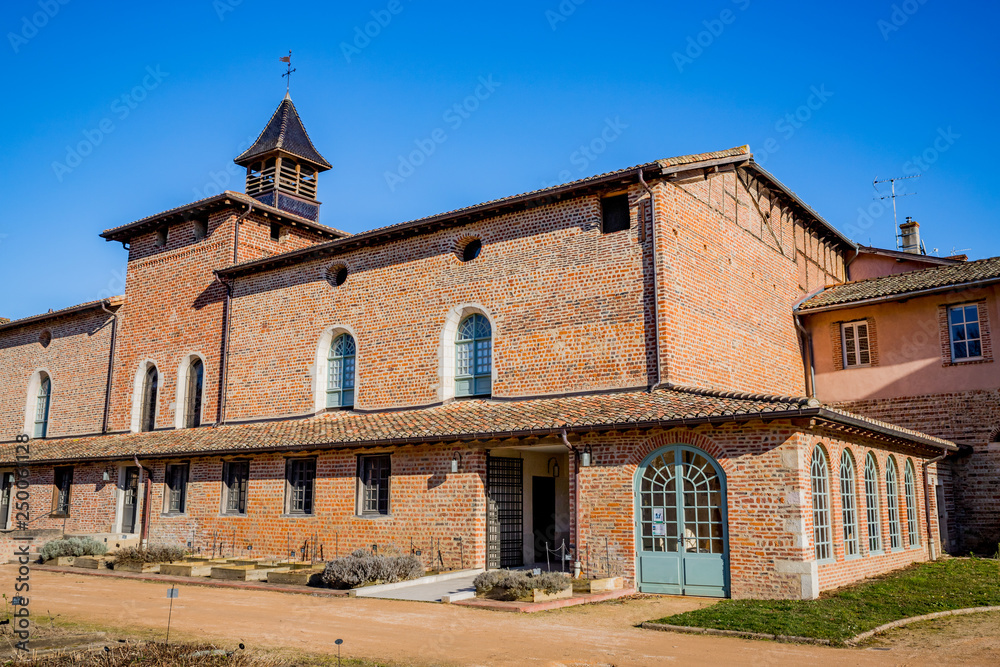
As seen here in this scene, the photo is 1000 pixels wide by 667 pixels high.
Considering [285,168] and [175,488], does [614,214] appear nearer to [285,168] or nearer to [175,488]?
[175,488]

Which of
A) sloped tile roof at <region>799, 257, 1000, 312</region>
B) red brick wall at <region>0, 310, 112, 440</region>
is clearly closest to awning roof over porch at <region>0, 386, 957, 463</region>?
red brick wall at <region>0, 310, 112, 440</region>

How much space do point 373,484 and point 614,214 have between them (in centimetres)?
746

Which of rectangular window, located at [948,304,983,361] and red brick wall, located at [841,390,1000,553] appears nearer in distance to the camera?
red brick wall, located at [841,390,1000,553]

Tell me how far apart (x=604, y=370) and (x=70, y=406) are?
19295 millimetres

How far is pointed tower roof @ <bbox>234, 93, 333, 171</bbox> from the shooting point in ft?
91.6

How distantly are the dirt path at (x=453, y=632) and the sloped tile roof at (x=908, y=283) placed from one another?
10.8 m

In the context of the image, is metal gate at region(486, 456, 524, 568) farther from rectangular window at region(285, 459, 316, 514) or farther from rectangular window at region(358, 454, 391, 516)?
rectangular window at region(285, 459, 316, 514)

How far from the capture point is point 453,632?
10102 mm

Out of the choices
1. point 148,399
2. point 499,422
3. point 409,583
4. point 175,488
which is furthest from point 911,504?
point 148,399

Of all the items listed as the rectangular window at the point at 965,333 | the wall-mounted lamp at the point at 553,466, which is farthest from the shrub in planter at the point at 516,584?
the rectangular window at the point at 965,333

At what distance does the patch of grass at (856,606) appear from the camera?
10055 mm

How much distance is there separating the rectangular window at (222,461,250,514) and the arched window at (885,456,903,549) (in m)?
14.1

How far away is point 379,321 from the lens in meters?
19.6

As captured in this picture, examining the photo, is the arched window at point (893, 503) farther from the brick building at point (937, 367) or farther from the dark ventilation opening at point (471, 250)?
the dark ventilation opening at point (471, 250)
